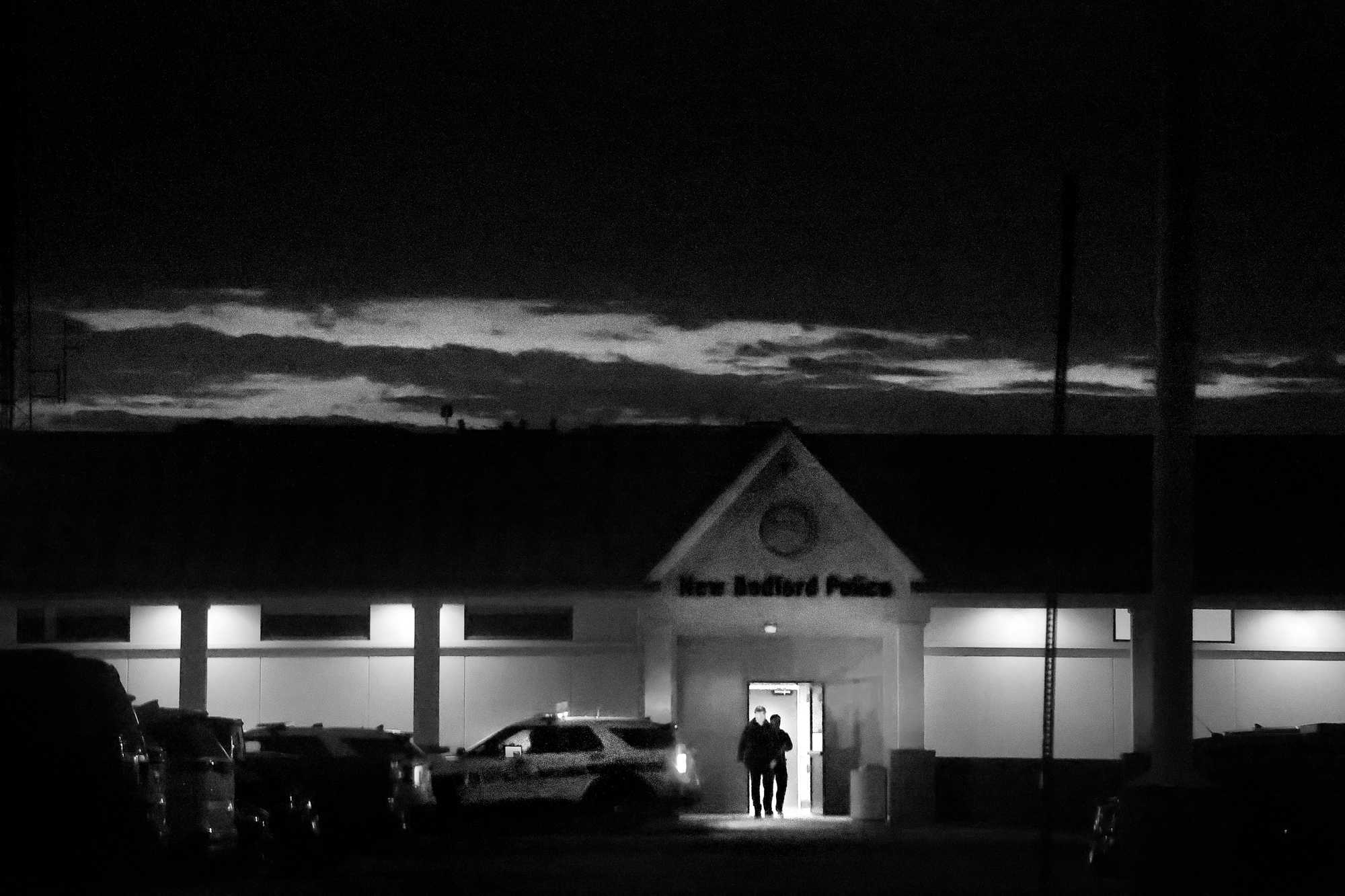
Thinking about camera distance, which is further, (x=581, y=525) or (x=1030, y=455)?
(x=1030, y=455)

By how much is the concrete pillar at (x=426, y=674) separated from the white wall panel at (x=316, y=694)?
3.31 ft

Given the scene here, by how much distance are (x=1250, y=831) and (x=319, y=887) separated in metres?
9.61

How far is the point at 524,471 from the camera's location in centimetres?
4050

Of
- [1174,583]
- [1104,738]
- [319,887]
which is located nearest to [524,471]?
[1104,738]

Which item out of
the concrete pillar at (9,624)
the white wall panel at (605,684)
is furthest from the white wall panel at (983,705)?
the concrete pillar at (9,624)

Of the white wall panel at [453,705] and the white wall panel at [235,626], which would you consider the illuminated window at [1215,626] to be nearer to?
the white wall panel at [453,705]

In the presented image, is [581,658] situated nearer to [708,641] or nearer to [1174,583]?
[708,641]

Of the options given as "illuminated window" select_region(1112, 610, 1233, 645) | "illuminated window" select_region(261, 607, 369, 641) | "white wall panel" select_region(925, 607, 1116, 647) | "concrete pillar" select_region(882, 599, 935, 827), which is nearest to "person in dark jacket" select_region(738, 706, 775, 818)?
"concrete pillar" select_region(882, 599, 935, 827)

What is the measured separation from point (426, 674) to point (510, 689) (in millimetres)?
1556

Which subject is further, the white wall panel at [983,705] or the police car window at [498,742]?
the white wall panel at [983,705]

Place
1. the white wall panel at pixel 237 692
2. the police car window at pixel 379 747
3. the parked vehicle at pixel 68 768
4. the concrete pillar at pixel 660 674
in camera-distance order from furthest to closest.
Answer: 1. the white wall panel at pixel 237 692
2. the concrete pillar at pixel 660 674
3. the police car window at pixel 379 747
4. the parked vehicle at pixel 68 768

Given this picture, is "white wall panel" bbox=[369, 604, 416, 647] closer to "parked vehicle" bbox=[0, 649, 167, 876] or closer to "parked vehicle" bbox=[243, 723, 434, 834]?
"parked vehicle" bbox=[243, 723, 434, 834]

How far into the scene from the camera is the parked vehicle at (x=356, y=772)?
Result: 27250 millimetres

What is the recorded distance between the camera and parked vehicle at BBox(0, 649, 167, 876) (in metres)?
14.7
